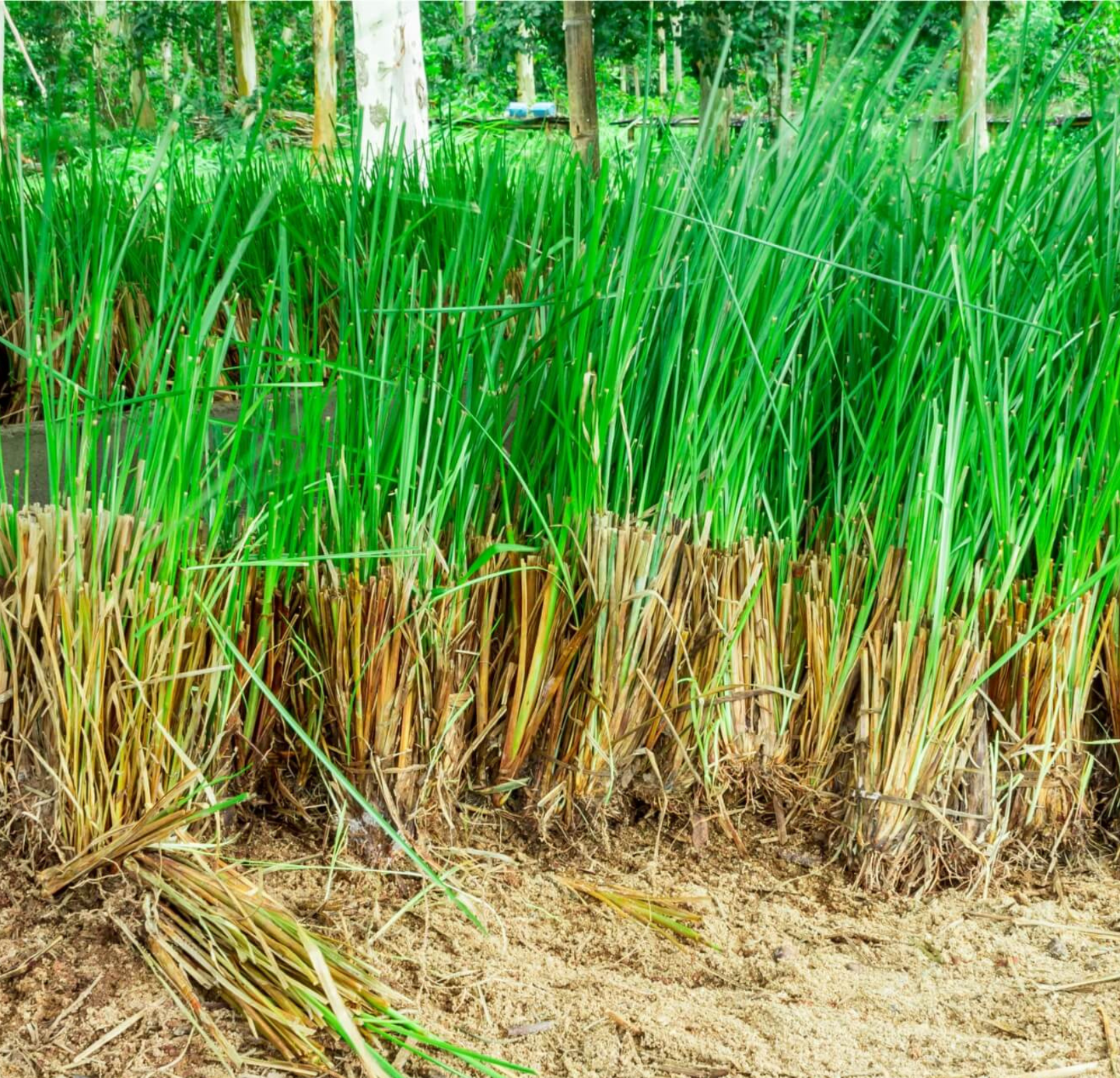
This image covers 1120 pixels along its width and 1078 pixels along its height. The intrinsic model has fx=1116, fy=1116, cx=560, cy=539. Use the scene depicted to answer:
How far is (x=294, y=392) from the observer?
136 cm

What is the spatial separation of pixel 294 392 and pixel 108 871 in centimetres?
58

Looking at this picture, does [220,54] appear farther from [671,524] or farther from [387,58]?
[671,524]

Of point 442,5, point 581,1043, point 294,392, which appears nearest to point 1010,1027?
point 581,1043

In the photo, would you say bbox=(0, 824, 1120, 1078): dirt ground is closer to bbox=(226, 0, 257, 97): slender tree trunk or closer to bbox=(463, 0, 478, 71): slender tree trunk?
bbox=(463, 0, 478, 71): slender tree trunk

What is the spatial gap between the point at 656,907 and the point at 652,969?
105 mm

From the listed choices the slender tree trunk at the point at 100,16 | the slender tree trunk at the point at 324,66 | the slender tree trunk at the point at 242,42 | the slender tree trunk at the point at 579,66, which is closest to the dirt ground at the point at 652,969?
the slender tree trunk at the point at 579,66

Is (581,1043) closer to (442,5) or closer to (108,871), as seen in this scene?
(108,871)

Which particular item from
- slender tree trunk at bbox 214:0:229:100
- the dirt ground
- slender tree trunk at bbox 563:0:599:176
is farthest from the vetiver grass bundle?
slender tree trunk at bbox 214:0:229:100

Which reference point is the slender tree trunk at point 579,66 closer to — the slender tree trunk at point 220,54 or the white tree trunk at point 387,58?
the white tree trunk at point 387,58

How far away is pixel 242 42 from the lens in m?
17.2

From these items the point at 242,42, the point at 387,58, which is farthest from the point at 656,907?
the point at 242,42


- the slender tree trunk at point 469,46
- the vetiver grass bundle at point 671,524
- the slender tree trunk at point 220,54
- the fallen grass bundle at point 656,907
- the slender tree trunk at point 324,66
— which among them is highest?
the slender tree trunk at point 220,54

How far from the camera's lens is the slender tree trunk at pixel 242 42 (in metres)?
16.9

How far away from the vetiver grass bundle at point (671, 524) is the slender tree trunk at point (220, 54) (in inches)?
780
